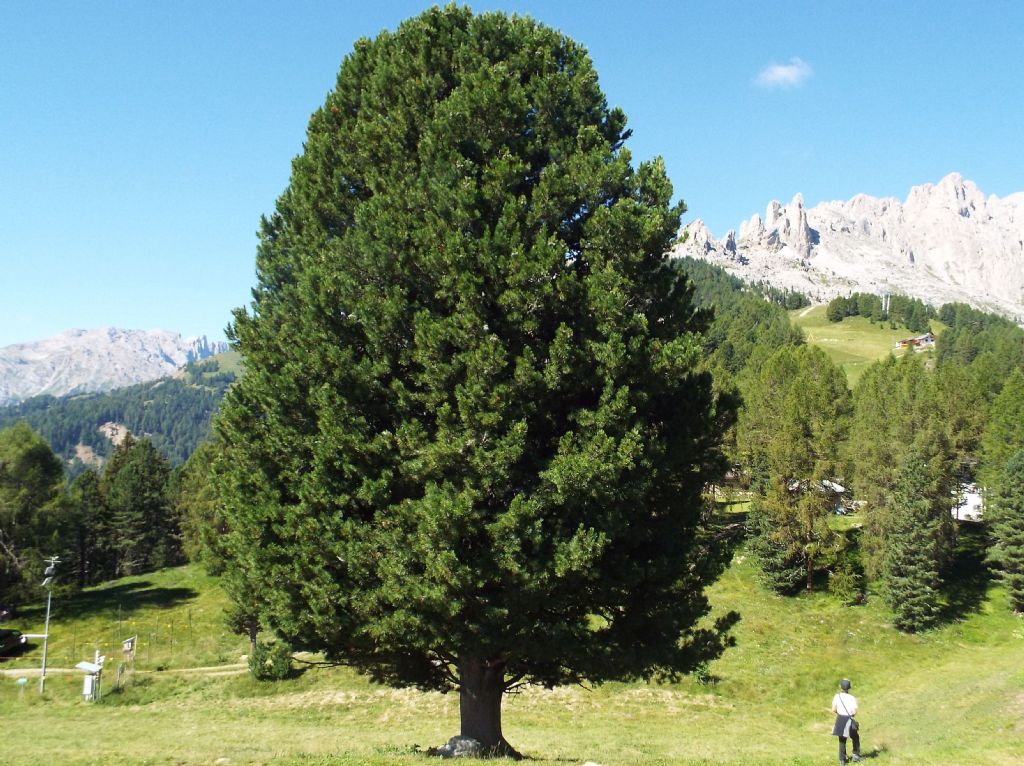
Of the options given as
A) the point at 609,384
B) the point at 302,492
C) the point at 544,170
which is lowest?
the point at 302,492

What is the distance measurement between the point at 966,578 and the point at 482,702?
53279mm

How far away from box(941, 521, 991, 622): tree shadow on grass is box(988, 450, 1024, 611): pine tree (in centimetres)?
264

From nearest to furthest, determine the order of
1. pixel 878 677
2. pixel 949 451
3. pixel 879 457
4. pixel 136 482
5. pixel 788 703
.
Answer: pixel 788 703 → pixel 878 677 → pixel 879 457 → pixel 949 451 → pixel 136 482

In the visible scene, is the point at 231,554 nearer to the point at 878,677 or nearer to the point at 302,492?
the point at 302,492

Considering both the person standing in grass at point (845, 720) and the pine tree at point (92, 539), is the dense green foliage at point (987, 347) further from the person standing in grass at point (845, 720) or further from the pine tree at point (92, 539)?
the pine tree at point (92, 539)

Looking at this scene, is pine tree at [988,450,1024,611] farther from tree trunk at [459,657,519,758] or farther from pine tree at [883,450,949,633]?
tree trunk at [459,657,519,758]

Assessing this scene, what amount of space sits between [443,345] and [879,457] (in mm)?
51778

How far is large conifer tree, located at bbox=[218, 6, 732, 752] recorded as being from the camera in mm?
11086

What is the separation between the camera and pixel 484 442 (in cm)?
1110

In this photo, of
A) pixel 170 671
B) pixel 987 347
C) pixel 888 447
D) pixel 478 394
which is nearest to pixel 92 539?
pixel 170 671


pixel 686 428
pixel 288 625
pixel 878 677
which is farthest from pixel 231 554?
pixel 878 677

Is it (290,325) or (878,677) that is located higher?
(290,325)

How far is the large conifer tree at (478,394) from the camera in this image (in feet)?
36.4

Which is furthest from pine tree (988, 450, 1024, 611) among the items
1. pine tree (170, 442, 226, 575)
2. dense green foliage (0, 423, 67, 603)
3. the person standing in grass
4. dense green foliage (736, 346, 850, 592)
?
dense green foliage (0, 423, 67, 603)
